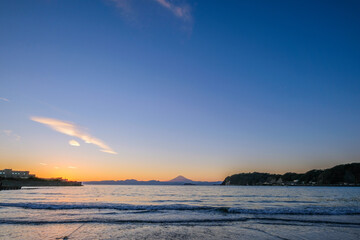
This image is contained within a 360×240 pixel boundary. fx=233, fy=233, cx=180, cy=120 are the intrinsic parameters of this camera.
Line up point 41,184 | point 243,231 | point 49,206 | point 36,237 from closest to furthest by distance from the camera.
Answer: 1. point 36,237
2. point 243,231
3. point 49,206
4. point 41,184

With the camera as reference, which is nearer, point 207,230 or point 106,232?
point 106,232

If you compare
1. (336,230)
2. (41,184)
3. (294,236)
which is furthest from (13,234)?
(41,184)

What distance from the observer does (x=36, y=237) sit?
11.8 metres

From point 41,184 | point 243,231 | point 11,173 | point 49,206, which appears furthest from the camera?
point 11,173

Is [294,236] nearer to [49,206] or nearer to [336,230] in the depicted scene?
[336,230]

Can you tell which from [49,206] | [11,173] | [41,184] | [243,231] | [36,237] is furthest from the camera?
[11,173]

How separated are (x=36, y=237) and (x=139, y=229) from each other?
5.44m

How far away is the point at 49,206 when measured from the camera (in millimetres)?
27500

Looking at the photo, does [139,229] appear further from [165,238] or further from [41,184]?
[41,184]

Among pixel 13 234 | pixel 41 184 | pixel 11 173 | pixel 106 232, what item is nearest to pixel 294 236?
pixel 106 232

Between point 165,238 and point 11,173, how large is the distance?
235 metres

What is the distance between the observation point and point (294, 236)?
41.2ft

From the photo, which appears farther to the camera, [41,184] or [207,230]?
[41,184]

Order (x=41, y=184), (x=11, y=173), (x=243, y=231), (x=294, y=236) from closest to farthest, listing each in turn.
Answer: (x=294, y=236) → (x=243, y=231) → (x=41, y=184) → (x=11, y=173)
